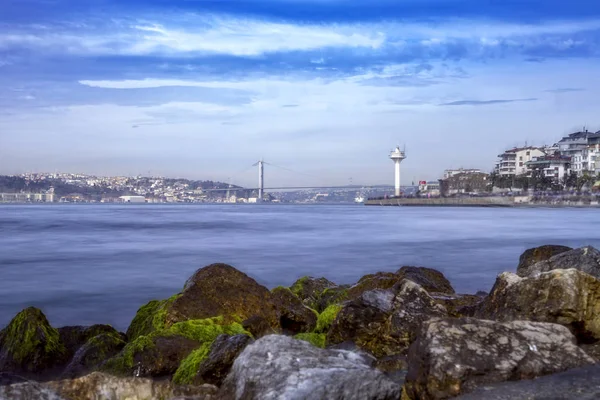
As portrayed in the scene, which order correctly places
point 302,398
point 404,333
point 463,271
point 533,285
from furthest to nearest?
point 463,271 → point 404,333 → point 533,285 → point 302,398

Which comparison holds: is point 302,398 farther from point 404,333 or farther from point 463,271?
point 463,271

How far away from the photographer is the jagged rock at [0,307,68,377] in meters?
6.67

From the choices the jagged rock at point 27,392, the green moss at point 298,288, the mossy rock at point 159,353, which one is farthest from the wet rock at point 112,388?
the green moss at point 298,288

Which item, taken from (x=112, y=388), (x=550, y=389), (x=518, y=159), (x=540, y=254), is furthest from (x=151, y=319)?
(x=518, y=159)

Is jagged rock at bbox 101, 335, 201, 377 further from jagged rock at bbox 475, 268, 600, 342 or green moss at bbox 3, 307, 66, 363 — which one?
jagged rock at bbox 475, 268, 600, 342

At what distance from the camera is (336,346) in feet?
19.8

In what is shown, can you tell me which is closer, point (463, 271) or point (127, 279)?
point (127, 279)

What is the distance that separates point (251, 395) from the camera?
12.0 ft

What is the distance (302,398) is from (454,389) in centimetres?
88

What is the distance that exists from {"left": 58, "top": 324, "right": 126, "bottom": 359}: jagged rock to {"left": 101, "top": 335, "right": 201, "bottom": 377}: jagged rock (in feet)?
4.53

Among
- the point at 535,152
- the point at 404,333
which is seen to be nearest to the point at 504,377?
the point at 404,333

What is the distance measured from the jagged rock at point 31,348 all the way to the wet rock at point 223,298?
1256 millimetres

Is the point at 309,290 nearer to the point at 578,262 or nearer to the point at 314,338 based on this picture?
the point at 314,338

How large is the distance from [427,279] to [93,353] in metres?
4.91
